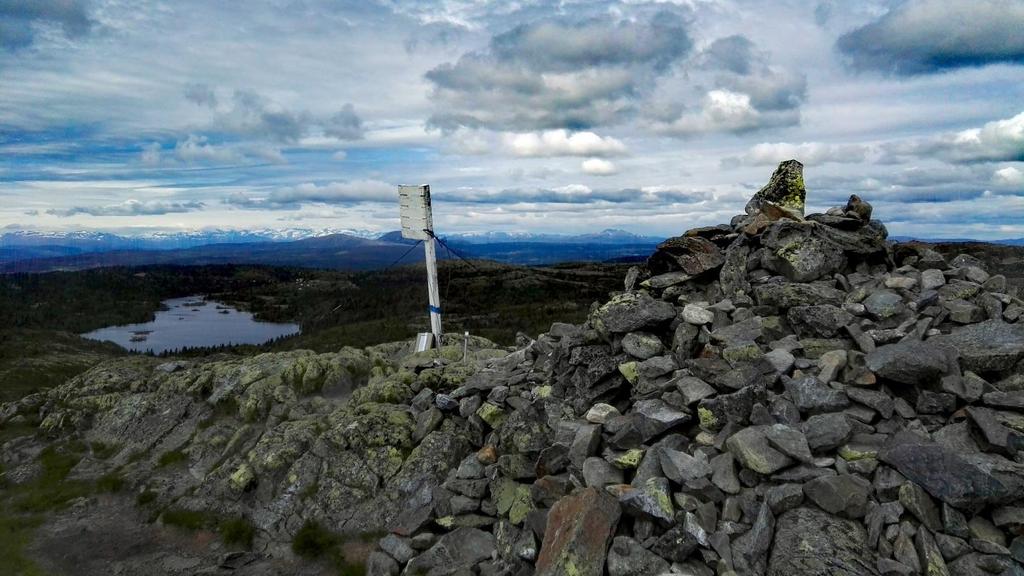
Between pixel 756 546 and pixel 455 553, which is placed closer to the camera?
pixel 756 546

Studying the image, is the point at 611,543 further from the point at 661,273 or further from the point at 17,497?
the point at 17,497

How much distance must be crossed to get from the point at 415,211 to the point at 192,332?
175 m

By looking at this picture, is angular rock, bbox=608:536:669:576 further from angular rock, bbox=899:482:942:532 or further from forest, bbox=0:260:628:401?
forest, bbox=0:260:628:401

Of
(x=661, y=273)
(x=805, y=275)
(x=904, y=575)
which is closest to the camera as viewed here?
(x=904, y=575)

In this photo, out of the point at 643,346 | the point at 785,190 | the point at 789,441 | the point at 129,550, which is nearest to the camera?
the point at 789,441

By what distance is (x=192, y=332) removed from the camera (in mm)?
170125

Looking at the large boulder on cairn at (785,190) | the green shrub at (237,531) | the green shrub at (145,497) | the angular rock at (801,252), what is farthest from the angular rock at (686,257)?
the green shrub at (145,497)

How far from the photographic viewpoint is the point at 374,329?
105312 mm

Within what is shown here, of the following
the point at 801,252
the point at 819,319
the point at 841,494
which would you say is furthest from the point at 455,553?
the point at 801,252

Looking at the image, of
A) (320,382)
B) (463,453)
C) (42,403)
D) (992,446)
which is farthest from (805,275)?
(42,403)

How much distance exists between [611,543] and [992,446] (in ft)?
21.9

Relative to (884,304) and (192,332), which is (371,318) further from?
(884,304)

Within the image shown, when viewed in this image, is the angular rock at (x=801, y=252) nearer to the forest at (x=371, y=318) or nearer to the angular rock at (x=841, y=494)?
the angular rock at (x=841, y=494)

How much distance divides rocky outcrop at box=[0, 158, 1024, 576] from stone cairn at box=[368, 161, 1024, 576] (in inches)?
1.8
